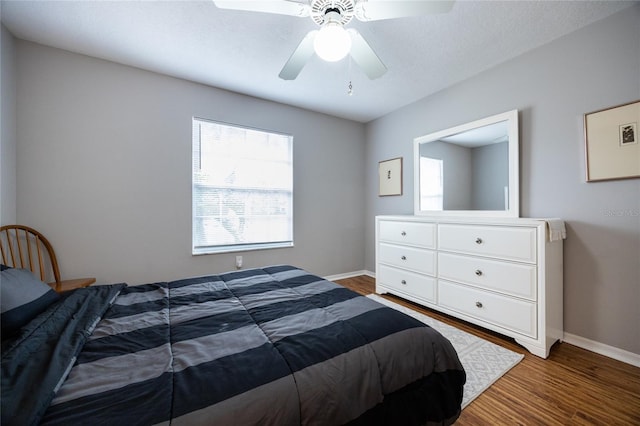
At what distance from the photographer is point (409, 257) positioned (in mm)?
2941

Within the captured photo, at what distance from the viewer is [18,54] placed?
7.03 ft

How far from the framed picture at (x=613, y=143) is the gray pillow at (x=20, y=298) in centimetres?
369

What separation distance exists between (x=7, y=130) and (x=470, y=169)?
13.9ft

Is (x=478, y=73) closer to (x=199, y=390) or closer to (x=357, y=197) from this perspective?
(x=357, y=197)

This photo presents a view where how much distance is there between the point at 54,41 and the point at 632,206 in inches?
190

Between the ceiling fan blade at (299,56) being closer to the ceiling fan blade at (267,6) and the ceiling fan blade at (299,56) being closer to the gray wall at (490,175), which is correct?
the ceiling fan blade at (267,6)

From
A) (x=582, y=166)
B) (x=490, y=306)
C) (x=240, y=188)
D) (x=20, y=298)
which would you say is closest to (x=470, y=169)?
(x=582, y=166)

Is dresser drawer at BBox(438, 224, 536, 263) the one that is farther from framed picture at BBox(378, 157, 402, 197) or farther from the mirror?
framed picture at BBox(378, 157, 402, 197)

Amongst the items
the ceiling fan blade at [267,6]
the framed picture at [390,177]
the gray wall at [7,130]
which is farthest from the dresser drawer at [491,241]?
the gray wall at [7,130]

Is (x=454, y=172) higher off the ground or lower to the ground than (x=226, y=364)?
higher

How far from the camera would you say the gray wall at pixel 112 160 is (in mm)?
2217

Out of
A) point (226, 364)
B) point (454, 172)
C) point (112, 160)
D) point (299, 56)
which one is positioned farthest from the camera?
point (454, 172)

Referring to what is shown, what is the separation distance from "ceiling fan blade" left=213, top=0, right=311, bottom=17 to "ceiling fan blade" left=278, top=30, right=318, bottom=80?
0.45 ft

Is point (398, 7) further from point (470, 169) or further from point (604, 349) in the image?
point (604, 349)
